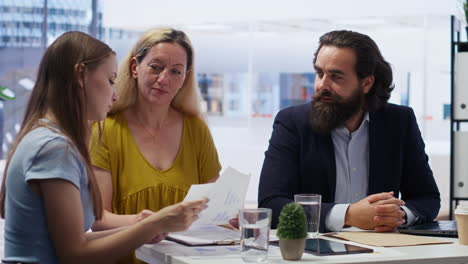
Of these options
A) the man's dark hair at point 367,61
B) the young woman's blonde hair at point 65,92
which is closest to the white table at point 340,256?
the young woman's blonde hair at point 65,92

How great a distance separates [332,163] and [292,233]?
909 mm

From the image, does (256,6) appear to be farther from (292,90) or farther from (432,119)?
(432,119)

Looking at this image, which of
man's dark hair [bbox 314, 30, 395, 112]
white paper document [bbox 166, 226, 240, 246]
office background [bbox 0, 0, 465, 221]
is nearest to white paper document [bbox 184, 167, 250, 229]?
white paper document [bbox 166, 226, 240, 246]

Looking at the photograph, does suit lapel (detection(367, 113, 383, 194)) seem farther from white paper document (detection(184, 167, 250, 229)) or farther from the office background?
the office background

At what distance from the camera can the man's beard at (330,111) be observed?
2.93 metres

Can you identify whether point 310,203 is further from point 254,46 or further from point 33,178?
point 254,46

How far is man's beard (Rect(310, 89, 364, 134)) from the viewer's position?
293 cm

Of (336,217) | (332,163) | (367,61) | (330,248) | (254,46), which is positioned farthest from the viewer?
(254,46)

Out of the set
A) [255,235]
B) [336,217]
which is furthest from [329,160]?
[255,235]

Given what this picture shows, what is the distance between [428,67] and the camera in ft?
26.4

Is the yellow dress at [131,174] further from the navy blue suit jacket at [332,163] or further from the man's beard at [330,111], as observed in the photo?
the man's beard at [330,111]

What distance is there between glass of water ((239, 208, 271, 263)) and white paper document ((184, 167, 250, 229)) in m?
0.19

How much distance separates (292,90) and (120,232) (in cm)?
743

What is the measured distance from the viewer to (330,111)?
115 inches
